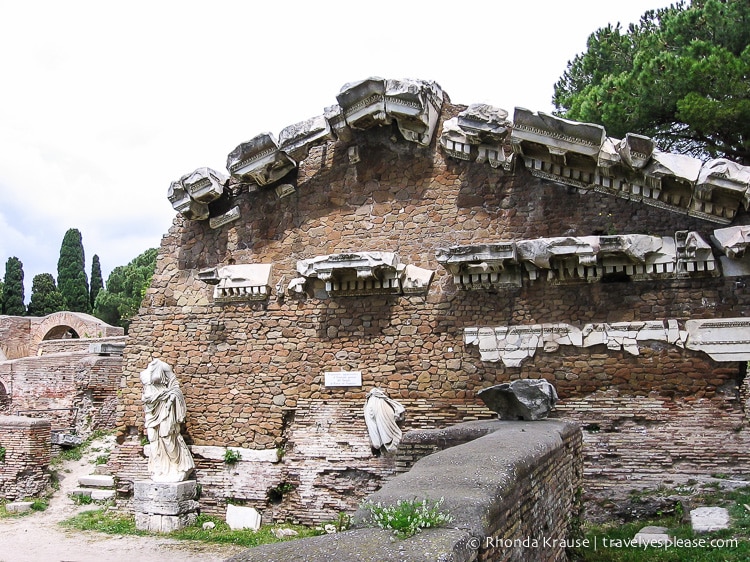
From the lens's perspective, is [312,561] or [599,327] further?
[599,327]

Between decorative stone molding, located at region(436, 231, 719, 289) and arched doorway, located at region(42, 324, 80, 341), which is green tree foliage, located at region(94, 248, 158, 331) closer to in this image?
arched doorway, located at region(42, 324, 80, 341)

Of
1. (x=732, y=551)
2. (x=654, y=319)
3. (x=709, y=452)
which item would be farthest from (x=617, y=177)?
(x=732, y=551)

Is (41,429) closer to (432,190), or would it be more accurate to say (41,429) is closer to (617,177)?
(432,190)

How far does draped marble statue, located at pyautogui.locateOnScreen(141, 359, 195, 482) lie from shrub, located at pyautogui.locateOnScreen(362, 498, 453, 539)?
22.6ft

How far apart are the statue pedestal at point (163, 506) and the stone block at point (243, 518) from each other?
61cm

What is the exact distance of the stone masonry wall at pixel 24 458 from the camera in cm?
1212

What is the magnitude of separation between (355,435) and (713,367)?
452 centimetres

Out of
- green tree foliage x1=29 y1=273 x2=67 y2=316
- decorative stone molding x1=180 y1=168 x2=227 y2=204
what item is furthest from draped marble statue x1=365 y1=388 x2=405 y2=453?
green tree foliage x1=29 y1=273 x2=67 y2=316

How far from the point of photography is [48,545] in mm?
9086

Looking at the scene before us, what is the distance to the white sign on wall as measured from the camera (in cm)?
952

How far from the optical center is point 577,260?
8.42 meters

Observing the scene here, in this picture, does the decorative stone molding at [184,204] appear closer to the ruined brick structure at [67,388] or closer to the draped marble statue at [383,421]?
the draped marble statue at [383,421]

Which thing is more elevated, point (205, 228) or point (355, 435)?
point (205, 228)

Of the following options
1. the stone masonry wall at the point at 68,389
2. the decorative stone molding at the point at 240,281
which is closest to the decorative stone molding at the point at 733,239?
the decorative stone molding at the point at 240,281
